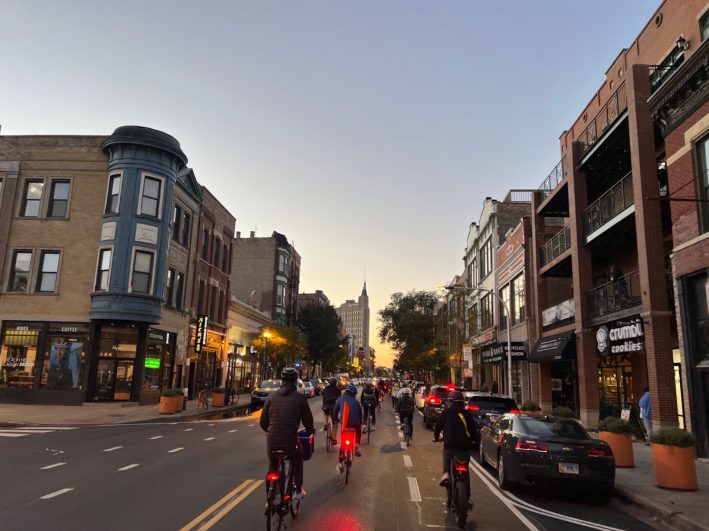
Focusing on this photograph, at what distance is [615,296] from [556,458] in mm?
12537

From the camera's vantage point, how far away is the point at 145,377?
2980cm

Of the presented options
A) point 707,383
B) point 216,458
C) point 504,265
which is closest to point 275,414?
point 216,458

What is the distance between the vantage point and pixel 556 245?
87.0ft

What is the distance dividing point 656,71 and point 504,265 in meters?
17.9

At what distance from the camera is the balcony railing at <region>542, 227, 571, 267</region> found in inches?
985

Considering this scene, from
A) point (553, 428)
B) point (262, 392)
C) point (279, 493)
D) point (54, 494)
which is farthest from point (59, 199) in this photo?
point (553, 428)

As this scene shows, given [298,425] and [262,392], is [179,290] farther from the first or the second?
[298,425]

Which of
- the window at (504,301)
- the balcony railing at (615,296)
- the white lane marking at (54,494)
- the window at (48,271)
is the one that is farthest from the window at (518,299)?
the white lane marking at (54,494)

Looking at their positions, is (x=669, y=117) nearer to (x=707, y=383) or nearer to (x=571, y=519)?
(x=707, y=383)

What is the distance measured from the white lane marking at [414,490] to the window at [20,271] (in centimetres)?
2662

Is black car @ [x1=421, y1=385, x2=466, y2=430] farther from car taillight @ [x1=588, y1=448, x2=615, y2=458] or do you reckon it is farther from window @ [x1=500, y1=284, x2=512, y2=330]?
window @ [x1=500, y1=284, x2=512, y2=330]

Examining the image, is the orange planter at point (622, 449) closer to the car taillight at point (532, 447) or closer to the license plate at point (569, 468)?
the license plate at point (569, 468)

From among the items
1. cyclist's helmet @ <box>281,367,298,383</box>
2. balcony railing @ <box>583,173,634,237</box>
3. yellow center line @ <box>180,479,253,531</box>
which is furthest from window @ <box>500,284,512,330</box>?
cyclist's helmet @ <box>281,367,298,383</box>

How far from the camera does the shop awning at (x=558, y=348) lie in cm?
2269
